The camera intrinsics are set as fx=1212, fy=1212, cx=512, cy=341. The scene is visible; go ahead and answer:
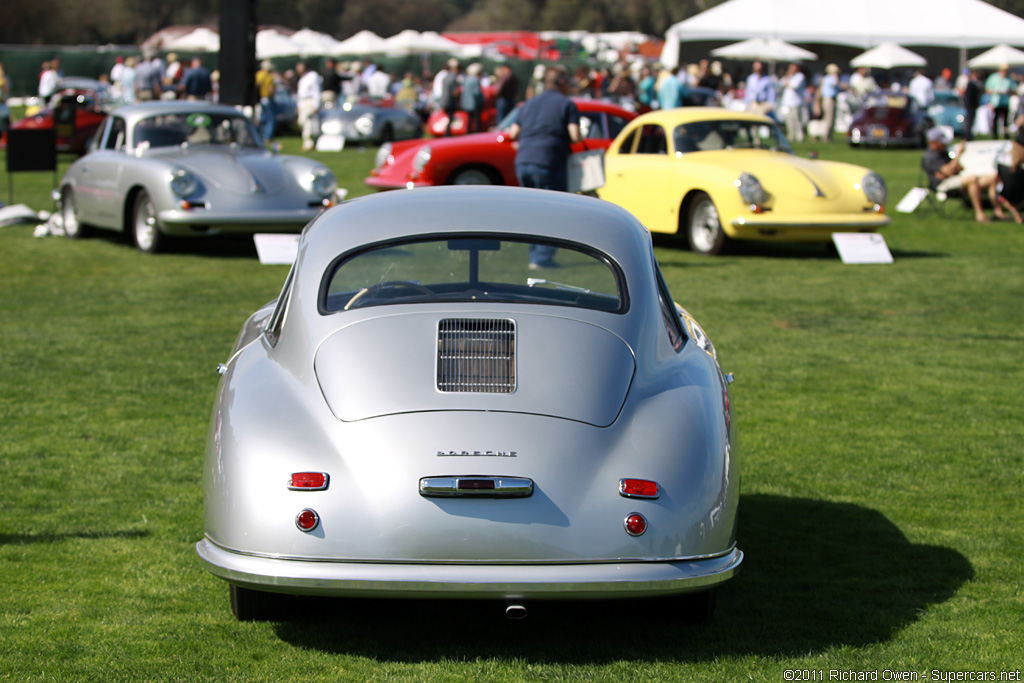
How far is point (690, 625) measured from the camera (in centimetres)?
392

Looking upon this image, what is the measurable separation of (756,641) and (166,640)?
1846 millimetres

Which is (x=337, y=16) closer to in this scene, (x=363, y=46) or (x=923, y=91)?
(x=363, y=46)

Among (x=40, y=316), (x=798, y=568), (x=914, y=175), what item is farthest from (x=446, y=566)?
(x=914, y=175)

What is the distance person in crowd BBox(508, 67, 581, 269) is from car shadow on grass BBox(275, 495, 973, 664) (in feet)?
24.0

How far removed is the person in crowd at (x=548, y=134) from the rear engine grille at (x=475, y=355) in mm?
7821

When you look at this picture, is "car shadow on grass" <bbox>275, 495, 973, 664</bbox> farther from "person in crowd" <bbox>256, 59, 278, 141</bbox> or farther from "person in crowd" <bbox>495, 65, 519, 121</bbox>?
"person in crowd" <bbox>256, 59, 278, 141</bbox>

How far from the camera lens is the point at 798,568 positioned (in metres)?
4.58

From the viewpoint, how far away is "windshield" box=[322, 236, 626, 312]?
4207 mm

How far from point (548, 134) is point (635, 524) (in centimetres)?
848

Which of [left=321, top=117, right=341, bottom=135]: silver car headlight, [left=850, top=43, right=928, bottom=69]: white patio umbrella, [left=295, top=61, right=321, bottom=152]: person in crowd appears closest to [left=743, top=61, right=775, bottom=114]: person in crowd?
[left=321, top=117, right=341, bottom=135]: silver car headlight

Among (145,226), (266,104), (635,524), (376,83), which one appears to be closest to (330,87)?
(266,104)

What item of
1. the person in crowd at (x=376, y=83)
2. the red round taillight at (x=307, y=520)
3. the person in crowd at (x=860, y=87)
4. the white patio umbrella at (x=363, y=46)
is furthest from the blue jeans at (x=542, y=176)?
the white patio umbrella at (x=363, y=46)

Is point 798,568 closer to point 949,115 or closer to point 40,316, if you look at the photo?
point 40,316

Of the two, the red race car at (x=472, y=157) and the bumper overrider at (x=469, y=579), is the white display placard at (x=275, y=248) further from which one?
the bumper overrider at (x=469, y=579)
